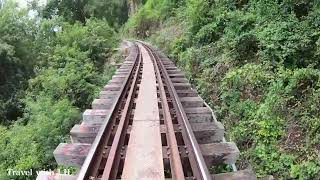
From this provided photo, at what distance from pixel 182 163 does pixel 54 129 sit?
6349 mm

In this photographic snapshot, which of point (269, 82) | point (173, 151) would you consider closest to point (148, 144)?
point (173, 151)

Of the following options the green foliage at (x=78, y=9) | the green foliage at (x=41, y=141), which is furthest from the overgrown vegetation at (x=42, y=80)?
the green foliage at (x=78, y=9)

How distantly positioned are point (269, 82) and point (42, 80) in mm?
13054

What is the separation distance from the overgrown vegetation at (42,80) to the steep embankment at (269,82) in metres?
4.14

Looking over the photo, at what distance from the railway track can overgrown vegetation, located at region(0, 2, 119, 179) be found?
11.5 feet

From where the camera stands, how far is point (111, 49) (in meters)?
22.0

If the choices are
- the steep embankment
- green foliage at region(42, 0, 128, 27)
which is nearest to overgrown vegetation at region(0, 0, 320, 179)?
the steep embankment

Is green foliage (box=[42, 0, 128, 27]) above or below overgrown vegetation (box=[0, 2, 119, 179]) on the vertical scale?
above

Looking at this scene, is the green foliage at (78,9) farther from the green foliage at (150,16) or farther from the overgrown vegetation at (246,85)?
the overgrown vegetation at (246,85)

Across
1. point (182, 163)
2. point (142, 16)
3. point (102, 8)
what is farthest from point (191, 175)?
point (102, 8)

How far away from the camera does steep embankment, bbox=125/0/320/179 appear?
5.36 meters

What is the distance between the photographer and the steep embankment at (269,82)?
5.36 metres

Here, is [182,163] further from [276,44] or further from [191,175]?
[276,44]

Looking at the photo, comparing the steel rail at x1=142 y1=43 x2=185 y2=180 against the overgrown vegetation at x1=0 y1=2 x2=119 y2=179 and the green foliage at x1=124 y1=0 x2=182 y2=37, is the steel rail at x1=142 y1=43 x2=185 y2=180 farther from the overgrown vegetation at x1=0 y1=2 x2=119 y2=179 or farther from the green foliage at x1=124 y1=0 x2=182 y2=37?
the green foliage at x1=124 y1=0 x2=182 y2=37
